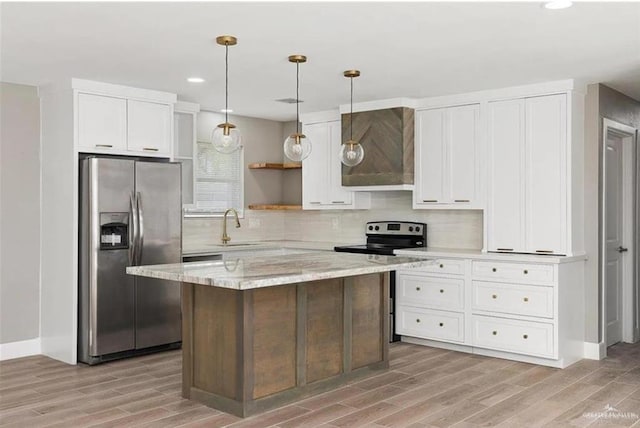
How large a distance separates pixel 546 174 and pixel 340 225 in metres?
2.71

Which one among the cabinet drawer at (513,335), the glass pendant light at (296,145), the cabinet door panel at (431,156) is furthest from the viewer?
the cabinet door panel at (431,156)

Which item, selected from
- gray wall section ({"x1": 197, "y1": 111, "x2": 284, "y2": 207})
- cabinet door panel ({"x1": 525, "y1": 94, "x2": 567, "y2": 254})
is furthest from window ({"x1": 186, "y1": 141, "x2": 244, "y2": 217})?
cabinet door panel ({"x1": 525, "y1": 94, "x2": 567, "y2": 254})

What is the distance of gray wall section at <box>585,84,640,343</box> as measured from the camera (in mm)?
5371

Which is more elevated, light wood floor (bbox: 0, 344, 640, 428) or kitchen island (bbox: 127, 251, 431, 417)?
kitchen island (bbox: 127, 251, 431, 417)

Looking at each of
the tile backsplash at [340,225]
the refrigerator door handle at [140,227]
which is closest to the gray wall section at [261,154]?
the tile backsplash at [340,225]

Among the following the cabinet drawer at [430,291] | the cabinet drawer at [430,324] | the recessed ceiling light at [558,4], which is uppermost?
the recessed ceiling light at [558,4]

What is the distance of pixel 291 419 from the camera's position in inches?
149

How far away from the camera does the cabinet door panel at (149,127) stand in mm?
5512

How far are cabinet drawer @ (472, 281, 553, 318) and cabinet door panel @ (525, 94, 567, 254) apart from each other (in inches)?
14.8

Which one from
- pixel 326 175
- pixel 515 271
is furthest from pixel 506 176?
pixel 326 175

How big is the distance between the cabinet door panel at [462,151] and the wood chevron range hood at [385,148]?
414mm

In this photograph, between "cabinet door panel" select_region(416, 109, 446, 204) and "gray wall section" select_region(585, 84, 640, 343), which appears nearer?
"gray wall section" select_region(585, 84, 640, 343)

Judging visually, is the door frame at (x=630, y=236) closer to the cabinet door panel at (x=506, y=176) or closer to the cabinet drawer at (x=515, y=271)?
the cabinet door panel at (x=506, y=176)

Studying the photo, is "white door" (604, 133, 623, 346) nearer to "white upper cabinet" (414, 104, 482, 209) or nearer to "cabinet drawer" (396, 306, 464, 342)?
"white upper cabinet" (414, 104, 482, 209)
